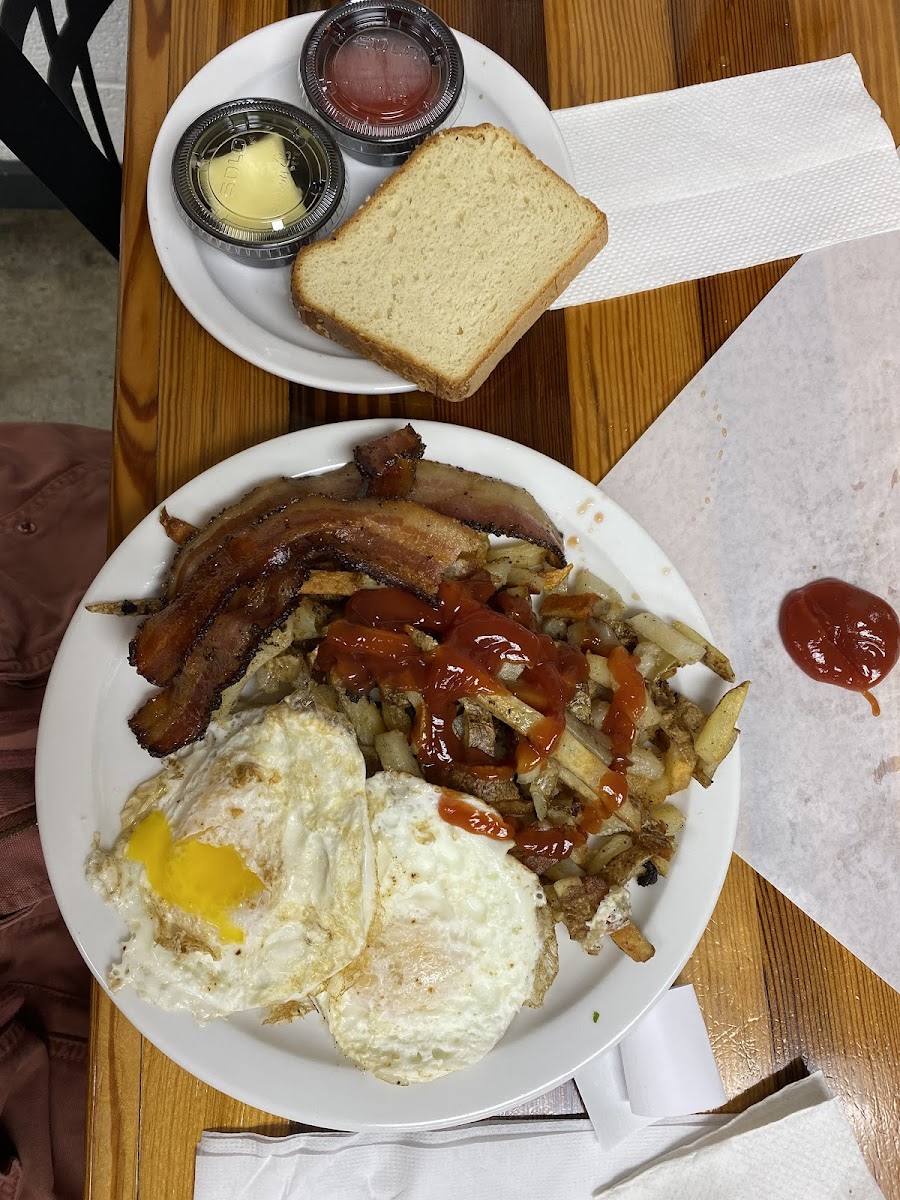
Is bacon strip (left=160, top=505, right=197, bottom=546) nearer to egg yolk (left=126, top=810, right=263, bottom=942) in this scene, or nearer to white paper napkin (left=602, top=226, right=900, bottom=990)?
egg yolk (left=126, top=810, right=263, bottom=942)

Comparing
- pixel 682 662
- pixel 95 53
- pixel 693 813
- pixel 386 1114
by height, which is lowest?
pixel 386 1114

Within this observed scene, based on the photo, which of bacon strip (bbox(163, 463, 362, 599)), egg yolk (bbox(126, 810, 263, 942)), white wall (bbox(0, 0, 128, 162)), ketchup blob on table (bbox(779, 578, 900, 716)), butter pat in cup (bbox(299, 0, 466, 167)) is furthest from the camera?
white wall (bbox(0, 0, 128, 162))

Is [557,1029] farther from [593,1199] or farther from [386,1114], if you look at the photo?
[593,1199]

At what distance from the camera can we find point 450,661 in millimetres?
1765

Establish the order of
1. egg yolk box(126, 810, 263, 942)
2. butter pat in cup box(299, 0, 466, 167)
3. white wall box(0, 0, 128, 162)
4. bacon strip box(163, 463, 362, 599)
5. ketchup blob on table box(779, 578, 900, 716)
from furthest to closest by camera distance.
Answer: white wall box(0, 0, 128, 162), ketchup blob on table box(779, 578, 900, 716), butter pat in cup box(299, 0, 466, 167), bacon strip box(163, 463, 362, 599), egg yolk box(126, 810, 263, 942)

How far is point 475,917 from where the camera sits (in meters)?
1.79

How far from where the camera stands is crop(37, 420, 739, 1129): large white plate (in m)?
1.78

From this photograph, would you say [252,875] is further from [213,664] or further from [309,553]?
[309,553]

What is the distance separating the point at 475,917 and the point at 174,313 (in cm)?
Answer: 151

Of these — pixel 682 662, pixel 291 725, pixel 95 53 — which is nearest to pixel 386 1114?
pixel 291 725

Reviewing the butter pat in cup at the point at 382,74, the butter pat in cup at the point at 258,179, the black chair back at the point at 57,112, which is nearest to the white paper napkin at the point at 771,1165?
the butter pat in cup at the point at 258,179

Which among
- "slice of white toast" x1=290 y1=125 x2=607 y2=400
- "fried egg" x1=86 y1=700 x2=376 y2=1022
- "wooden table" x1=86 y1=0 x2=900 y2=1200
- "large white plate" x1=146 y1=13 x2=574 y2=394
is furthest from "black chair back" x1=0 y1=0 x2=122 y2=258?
"fried egg" x1=86 y1=700 x2=376 y2=1022

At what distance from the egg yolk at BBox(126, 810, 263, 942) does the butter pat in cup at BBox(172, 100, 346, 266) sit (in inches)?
50.3

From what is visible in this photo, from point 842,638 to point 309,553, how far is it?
130 cm
